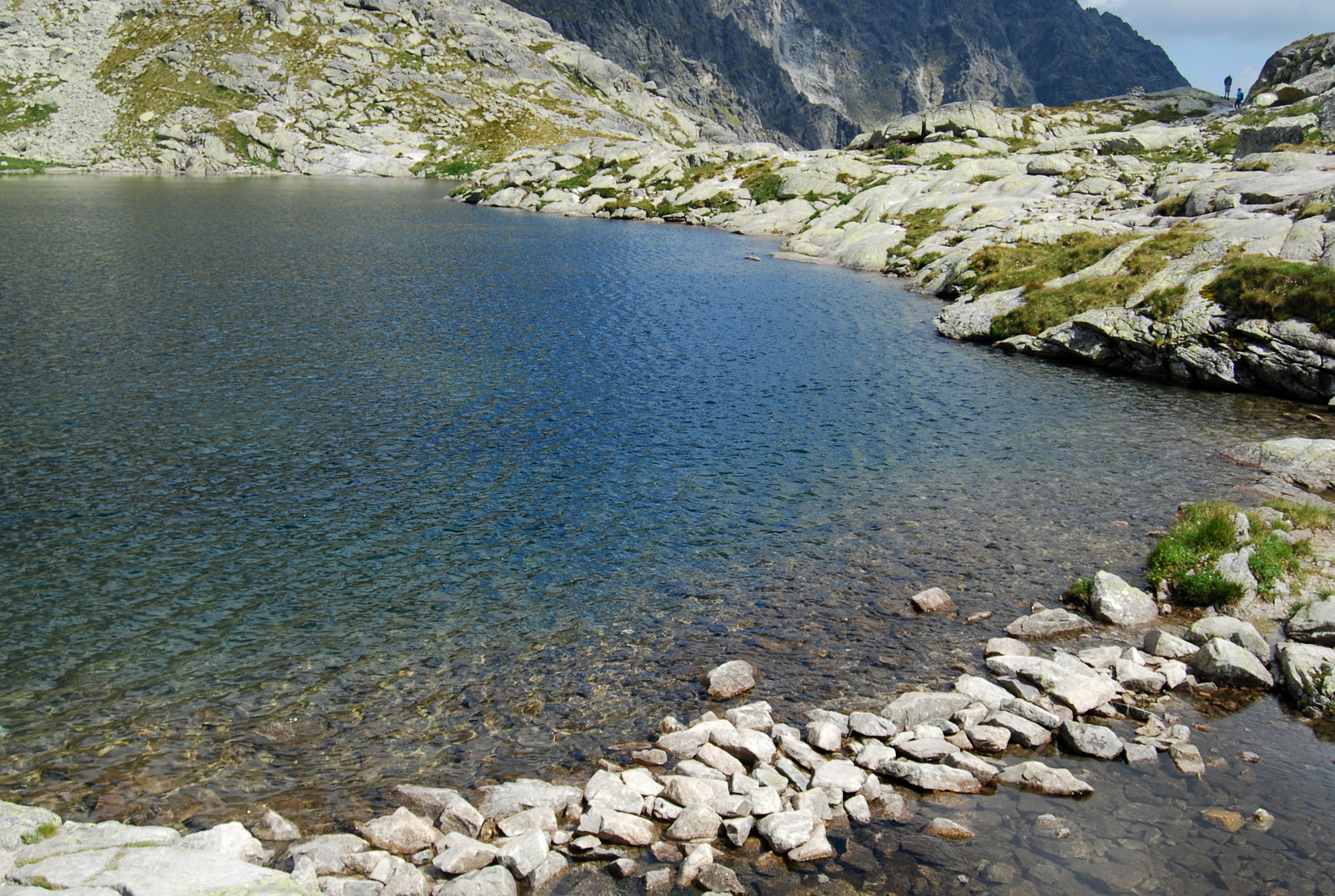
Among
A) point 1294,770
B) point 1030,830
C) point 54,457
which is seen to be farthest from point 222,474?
point 1294,770

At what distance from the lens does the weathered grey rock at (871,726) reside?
17.8 metres

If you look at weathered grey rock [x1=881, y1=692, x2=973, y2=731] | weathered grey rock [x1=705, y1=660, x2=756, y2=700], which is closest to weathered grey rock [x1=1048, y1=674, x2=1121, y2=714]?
weathered grey rock [x1=881, y1=692, x2=973, y2=731]

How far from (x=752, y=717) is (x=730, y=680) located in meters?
1.64

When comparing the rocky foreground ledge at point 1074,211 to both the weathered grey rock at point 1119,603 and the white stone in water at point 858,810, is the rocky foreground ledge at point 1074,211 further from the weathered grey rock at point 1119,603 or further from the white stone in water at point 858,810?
the white stone in water at point 858,810

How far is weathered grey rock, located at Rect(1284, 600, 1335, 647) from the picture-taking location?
21.5 m

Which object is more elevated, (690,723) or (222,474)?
(222,474)

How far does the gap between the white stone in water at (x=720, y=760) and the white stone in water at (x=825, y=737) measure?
122 centimetres

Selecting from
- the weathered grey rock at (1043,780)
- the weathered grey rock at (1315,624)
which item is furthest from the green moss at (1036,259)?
the weathered grey rock at (1043,780)

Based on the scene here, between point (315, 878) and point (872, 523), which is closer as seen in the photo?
point (315, 878)

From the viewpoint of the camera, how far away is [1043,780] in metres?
16.5

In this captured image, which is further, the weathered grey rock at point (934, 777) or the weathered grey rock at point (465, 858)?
the weathered grey rock at point (934, 777)

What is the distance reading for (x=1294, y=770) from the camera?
17031mm

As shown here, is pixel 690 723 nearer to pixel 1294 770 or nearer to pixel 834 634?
pixel 834 634

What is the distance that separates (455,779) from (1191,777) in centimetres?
1493
